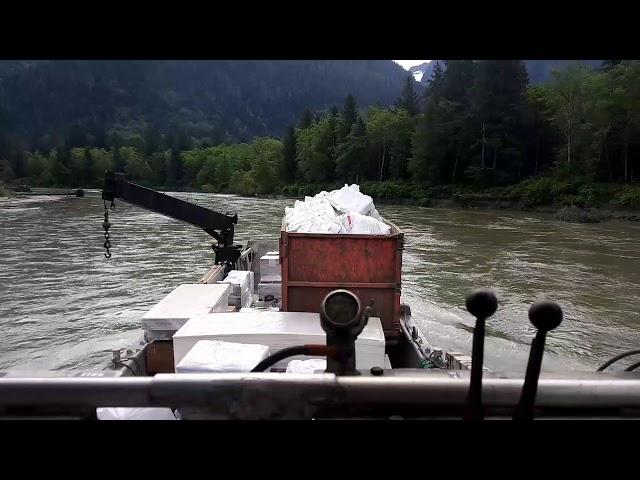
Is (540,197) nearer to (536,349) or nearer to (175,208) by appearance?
(175,208)

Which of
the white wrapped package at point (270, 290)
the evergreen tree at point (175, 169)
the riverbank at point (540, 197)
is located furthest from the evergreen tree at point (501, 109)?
the evergreen tree at point (175, 169)

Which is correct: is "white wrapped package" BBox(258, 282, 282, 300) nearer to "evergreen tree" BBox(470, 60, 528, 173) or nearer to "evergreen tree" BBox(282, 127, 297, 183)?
"evergreen tree" BBox(470, 60, 528, 173)

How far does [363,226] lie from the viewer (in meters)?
5.99

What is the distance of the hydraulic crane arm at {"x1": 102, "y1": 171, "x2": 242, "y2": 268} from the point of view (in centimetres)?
872

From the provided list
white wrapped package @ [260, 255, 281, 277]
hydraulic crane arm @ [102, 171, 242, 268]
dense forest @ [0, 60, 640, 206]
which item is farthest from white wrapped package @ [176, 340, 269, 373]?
dense forest @ [0, 60, 640, 206]

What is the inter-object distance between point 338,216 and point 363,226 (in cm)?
48

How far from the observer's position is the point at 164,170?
447 feet

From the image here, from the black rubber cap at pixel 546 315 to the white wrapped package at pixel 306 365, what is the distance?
272 cm

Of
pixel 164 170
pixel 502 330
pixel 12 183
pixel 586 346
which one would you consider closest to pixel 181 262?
pixel 502 330

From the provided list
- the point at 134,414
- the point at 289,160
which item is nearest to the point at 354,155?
the point at 289,160

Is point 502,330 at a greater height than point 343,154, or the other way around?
point 343,154

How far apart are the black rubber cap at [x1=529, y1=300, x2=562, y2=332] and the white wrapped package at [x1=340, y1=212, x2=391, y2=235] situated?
481cm
